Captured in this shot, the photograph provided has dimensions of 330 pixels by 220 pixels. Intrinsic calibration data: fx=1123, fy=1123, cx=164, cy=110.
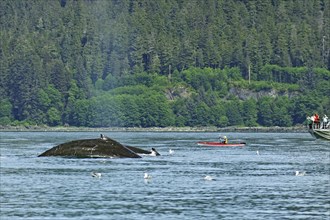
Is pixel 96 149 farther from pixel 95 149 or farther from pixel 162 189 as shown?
pixel 162 189

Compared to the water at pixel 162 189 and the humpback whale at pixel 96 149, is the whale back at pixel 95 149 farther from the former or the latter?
the water at pixel 162 189

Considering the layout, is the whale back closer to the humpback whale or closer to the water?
the humpback whale

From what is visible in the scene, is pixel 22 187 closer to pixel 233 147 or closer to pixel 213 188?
pixel 213 188

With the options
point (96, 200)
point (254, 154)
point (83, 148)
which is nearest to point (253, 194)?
point (96, 200)

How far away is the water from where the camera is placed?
6788 centimetres

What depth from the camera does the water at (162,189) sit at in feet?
223

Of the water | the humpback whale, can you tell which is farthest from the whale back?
the water

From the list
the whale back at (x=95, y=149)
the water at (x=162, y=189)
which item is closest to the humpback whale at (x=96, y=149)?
the whale back at (x=95, y=149)

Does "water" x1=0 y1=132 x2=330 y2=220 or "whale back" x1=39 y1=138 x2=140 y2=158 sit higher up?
"whale back" x1=39 y1=138 x2=140 y2=158

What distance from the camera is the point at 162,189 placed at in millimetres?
83250

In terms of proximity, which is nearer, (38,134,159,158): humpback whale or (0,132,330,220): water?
(0,132,330,220): water

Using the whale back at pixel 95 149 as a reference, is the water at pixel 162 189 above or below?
below

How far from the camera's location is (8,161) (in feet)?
389

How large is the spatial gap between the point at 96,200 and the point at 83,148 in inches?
1842
